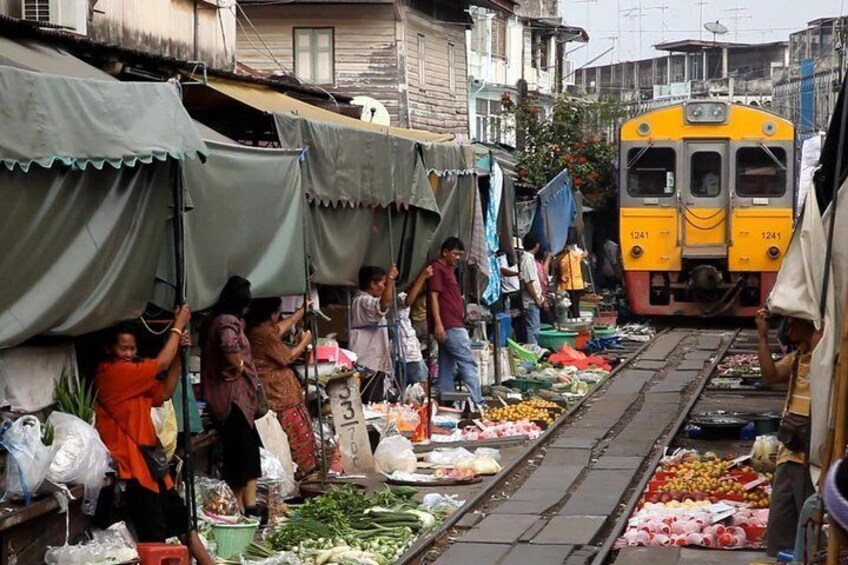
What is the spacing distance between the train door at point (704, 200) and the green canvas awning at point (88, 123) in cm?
1831

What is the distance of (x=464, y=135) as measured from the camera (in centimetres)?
3791

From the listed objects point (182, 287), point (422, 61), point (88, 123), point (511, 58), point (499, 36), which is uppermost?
point (499, 36)

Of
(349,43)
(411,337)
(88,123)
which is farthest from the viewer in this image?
(349,43)

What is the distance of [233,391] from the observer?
10.9 m

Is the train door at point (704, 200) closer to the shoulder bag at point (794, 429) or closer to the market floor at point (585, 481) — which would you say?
the market floor at point (585, 481)

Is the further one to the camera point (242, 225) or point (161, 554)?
point (242, 225)

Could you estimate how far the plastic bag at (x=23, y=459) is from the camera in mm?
8102

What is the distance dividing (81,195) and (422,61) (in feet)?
86.3

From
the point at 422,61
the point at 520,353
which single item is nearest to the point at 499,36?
the point at 422,61

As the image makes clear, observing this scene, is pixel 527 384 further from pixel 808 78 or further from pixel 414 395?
pixel 808 78

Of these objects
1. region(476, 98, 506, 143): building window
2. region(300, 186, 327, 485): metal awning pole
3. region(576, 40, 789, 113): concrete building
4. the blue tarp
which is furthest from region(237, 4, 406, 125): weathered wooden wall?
region(576, 40, 789, 113): concrete building

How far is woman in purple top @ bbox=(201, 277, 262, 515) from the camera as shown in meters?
10.7

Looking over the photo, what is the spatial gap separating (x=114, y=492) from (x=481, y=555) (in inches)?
101

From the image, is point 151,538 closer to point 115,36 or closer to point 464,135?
point 115,36
